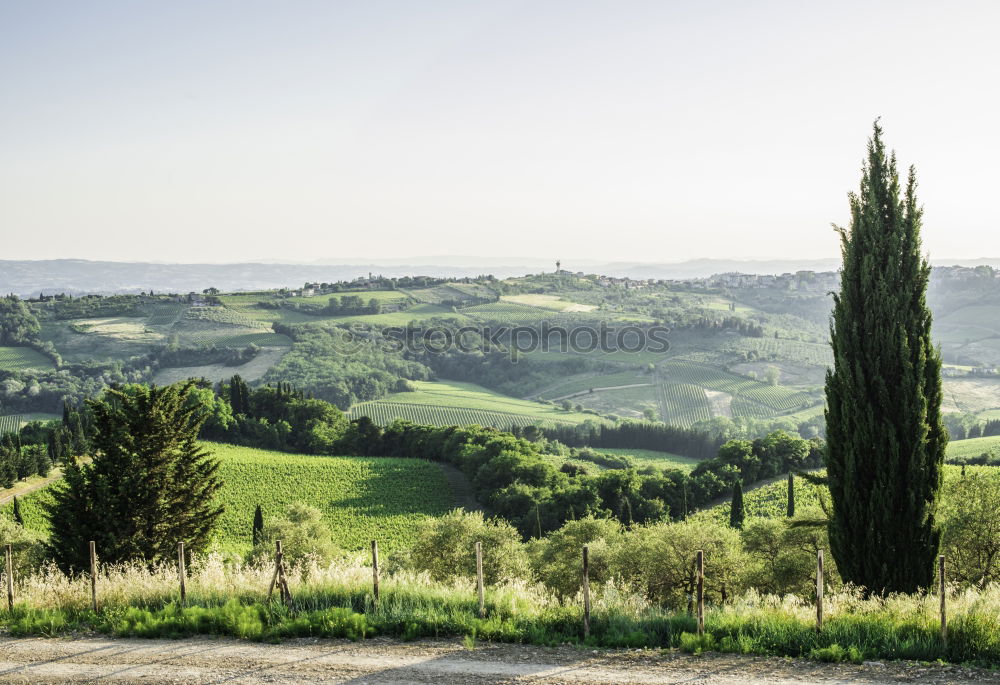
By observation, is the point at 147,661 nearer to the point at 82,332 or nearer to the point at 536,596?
the point at 536,596

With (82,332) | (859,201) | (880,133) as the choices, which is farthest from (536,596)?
(82,332)

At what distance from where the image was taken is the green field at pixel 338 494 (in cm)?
5288

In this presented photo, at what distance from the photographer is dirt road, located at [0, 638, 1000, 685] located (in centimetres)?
942

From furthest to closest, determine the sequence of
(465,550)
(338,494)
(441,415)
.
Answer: (441,415)
(338,494)
(465,550)

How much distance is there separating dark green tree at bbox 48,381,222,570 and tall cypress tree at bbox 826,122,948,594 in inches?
646

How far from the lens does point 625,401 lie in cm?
16912

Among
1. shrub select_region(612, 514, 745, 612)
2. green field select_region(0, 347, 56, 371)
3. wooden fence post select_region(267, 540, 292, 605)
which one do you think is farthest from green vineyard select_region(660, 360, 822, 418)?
wooden fence post select_region(267, 540, 292, 605)

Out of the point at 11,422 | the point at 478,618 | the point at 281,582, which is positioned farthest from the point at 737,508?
the point at 11,422

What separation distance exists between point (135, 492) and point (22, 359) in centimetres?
17023

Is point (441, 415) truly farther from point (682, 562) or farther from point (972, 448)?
point (682, 562)

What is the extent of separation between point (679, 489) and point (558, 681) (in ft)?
209

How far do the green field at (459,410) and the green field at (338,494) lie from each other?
68.2 meters

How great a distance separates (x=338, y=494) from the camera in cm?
6425

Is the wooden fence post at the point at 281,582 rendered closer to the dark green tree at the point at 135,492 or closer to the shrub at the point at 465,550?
the dark green tree at the point at 135,492
